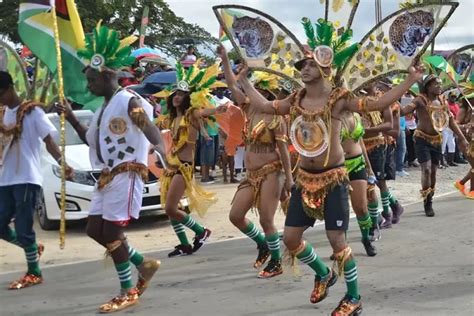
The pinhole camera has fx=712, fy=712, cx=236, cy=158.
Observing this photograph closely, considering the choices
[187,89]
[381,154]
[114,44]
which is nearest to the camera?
[114,44]

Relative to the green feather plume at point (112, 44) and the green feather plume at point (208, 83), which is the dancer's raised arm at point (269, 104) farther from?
the green feather plume at point (208, 83)

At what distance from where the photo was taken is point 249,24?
705 cm

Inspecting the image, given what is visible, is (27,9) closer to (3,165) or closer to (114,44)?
(114,44)

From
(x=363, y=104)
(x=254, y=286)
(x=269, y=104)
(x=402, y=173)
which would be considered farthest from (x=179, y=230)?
(x=402, y=173)

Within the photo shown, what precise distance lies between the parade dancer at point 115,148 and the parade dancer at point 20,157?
78 centimetres

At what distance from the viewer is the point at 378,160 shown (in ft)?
29.5

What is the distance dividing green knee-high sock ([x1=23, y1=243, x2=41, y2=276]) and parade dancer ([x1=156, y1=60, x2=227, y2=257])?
5.11 ft

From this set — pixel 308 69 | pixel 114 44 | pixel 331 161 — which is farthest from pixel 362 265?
pixel 114 44

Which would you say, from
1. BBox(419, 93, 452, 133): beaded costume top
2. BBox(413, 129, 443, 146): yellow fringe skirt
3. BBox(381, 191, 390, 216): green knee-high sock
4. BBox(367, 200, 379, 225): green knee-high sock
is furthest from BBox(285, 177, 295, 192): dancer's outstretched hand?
BBox(413, 129, 443, 146): yellow fringe skirt

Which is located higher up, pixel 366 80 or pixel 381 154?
pixel 366 80

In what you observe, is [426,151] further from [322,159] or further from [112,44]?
[112,44]

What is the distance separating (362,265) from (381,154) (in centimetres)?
211

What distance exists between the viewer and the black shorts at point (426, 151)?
10242mm

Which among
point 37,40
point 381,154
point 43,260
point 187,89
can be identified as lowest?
point 43,260
